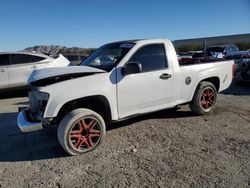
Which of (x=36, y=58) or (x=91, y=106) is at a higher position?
(x=36, y=58)

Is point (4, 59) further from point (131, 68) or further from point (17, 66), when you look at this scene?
point (131, 68)

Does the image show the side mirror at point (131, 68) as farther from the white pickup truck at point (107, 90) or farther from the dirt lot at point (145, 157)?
the dirt lot at point (145, 157)

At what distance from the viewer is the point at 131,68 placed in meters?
4.68

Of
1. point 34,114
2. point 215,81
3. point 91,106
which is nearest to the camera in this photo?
point 34,114

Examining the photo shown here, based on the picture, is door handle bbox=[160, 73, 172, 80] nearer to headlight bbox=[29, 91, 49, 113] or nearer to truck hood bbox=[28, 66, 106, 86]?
truck hood bbox=[28, 66, 106, 86]

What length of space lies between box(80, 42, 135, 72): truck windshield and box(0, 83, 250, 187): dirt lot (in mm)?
1333

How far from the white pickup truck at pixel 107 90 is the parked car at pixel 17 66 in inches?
169

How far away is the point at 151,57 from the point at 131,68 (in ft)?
2.39

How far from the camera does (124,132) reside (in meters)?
5.31

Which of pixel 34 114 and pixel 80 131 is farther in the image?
pixel 34 114

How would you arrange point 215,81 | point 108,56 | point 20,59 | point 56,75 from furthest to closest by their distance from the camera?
point 20,59
point 215,81
point 108,56
point 56,75

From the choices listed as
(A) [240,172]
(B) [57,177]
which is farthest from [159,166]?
(B) [57,177]

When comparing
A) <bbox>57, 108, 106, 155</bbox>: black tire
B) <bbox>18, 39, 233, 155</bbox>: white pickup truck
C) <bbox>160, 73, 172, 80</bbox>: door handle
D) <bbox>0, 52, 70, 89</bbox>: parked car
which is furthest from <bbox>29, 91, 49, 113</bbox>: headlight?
<bbox>0, 52, 70, 89</bbox>: parked car

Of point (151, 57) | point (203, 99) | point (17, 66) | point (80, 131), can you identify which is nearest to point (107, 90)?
point (80, 131)
